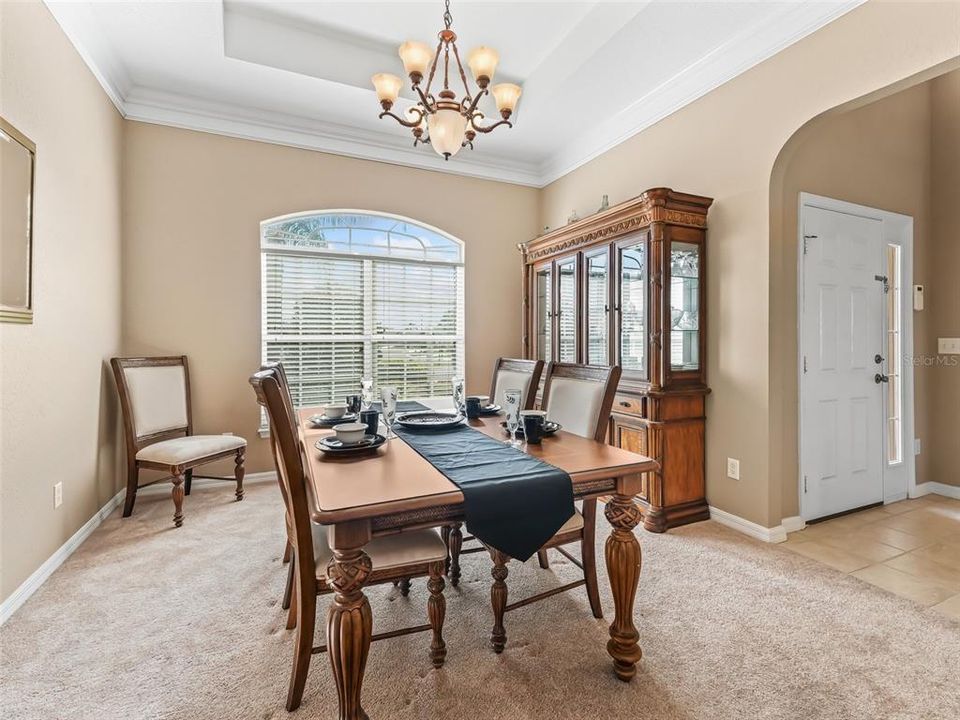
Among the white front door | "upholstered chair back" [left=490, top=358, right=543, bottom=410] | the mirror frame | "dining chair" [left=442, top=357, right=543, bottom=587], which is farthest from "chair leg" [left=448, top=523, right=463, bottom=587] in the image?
the white front door

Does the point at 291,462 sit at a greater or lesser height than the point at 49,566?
greater

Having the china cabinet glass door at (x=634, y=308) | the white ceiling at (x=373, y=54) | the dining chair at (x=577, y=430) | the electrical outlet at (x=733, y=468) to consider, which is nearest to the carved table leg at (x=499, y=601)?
the dining chair at (x=577, y=430)

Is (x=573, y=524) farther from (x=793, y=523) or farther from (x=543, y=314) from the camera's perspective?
(x=543, y=314)

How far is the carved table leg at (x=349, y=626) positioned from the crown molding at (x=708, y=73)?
331 cm

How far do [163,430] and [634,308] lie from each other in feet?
11.3

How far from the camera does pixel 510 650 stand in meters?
1.74

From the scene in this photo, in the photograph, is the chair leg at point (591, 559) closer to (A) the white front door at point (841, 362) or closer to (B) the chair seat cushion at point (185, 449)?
(A) the white front door at point (841, 362)

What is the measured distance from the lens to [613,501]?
1596 millimetres

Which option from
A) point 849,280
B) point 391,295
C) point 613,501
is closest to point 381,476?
point 613,501

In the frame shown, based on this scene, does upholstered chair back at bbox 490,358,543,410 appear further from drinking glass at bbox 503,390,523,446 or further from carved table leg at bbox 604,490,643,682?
carved table leg at bbox 604,490,643,682

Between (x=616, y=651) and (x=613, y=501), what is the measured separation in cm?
52

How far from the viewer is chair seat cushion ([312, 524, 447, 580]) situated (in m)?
1.49

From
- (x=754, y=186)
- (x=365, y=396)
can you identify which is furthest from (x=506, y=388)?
(x=754, y=186)

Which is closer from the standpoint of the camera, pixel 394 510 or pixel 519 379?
pixel 394 510
